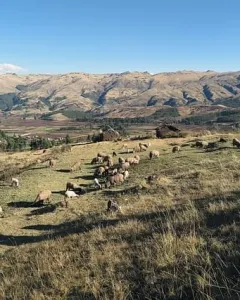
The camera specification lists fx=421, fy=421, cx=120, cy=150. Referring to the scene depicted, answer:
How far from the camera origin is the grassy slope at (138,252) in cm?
764

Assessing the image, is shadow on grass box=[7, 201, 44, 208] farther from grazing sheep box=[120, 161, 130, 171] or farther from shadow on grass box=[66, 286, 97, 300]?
shadow on grass box=[66, 286, 97, 300]

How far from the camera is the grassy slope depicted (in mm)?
7641

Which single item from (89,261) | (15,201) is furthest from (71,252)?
(15,201)

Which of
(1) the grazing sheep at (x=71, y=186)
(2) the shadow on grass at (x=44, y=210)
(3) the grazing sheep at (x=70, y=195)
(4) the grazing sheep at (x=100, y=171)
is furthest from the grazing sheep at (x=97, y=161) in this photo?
(2) the shadow on grass at (x=44, y=210)

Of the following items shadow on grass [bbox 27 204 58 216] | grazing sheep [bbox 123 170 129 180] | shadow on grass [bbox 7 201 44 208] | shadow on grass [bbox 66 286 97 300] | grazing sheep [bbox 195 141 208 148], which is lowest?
shadow on grass [bbox 7 201 44 208]

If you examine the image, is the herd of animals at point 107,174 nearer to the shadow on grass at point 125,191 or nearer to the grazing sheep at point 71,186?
the grazing sheep at point 71,186

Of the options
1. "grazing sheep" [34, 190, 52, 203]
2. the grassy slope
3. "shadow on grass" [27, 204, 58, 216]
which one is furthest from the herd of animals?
the grassy slope

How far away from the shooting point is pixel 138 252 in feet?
31.3

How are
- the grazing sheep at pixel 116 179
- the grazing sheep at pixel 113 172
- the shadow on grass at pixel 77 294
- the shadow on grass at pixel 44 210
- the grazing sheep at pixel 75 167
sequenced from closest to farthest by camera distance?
1. the shadow on grass at pixel 77 294
2. the shadow on grass at pixel 44 210
3. the grazing sheep at pixel 116 179
4. the grazing sheep at pixel 113 172
5. the grazing sheep at pixel 75 167

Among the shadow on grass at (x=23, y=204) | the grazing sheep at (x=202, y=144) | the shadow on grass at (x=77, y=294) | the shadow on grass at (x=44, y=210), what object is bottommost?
the shadow on grass at (x=23, y=204)

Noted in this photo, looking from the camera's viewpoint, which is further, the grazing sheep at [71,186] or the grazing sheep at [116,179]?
the grazing sheep at [71,186]

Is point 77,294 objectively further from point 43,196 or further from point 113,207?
point 43,196

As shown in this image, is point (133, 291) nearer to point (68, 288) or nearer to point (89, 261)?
point (68, 288)

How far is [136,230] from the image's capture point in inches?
455
